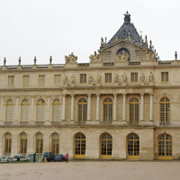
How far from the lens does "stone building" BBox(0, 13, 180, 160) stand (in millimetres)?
50125

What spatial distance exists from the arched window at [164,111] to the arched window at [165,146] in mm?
1705

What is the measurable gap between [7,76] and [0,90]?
216 centimetres

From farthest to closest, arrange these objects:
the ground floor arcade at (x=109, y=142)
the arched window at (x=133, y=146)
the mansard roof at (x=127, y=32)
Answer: the mansard roof at (x=127, y=32) < the arched window at (x=133, y=146) < the ground floor arcade at (x=109, y=142)

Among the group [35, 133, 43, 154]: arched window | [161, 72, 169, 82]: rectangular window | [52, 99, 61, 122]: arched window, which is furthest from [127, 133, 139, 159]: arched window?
[35, 133, 43, 154]: arched window

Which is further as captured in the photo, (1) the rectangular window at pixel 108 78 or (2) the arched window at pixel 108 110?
(1) the rectangular window at pixel 108 78

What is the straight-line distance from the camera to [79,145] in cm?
5197

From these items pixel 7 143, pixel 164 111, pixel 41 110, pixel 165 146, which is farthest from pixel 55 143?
pixel 164 111

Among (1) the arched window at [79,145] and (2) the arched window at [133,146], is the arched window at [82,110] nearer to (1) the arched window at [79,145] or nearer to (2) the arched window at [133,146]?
(1) the arched window at [79,145]

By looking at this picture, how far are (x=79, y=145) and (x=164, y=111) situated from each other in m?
11.6

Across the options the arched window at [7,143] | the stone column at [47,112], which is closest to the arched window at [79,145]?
the stone column at [47,112]

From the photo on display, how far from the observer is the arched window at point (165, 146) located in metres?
50.0

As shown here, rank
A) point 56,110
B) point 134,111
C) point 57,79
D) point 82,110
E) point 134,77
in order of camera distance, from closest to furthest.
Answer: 1. point 134,111
2. point 134,77
3. point 82,110
4. point 56,110
5. point 57,79

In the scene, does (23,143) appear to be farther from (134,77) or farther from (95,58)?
(134,77)

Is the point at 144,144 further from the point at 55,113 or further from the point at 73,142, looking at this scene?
the point at 55,113
